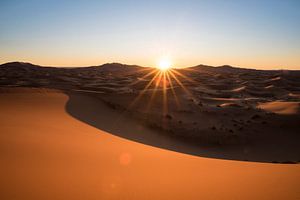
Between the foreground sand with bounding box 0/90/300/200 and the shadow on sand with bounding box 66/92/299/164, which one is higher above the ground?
the foreground sand with bounding box 0/90/300/200

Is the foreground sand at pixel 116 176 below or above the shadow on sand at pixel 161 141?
above

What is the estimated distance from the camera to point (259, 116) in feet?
59.1

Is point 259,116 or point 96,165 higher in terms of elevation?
point 96,165

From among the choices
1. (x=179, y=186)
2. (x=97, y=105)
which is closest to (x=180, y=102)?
(x=97, y=105)

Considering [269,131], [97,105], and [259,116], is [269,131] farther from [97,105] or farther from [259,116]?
[97,105]

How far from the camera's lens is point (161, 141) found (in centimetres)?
1250

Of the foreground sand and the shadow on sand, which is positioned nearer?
the foreground sand

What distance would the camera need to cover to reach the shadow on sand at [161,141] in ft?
37.8

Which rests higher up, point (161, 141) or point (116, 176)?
point (116, 176)

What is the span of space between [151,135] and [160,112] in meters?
4.74

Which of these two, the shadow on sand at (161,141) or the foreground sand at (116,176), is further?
the shadow on sand at (161,141)

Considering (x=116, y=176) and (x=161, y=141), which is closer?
(x=116, y=176)

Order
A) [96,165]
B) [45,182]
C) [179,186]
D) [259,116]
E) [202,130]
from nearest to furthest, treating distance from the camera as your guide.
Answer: [45,182] → [179,186] → [96,165] → [202,130] → [259,116]

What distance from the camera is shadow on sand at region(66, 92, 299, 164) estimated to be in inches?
454
